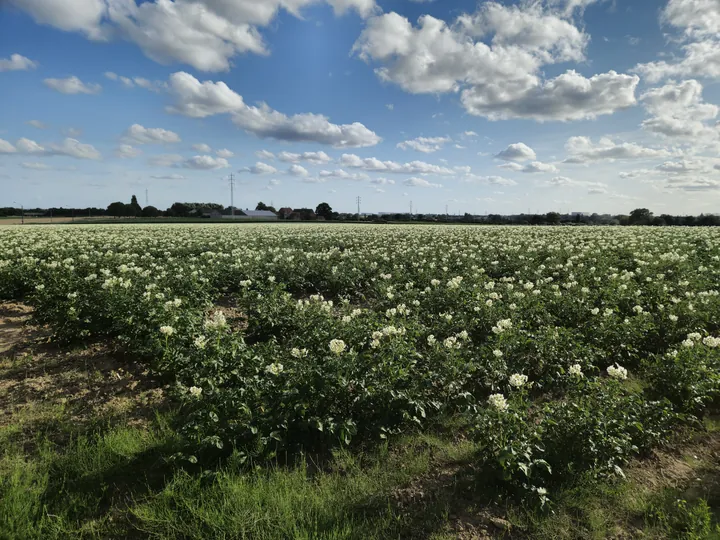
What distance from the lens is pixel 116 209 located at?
96938mm

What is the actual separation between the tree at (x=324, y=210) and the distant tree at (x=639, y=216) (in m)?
70.3

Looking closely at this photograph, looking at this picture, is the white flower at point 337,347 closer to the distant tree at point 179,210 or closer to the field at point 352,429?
the field at point 352,429

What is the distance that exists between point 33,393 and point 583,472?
7.11 m

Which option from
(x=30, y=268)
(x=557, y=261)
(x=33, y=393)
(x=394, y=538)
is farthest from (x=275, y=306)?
(x=557, y=261)

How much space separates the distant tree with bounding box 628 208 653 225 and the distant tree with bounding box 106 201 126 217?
373ft

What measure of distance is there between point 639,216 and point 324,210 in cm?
7612

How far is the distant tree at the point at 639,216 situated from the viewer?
6792 centimetres

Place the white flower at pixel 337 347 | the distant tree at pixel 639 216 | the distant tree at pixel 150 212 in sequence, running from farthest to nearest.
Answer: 1. the distant tree at pixel 150 212
2. the distant tree at pixel 639 216
3. the white flower at pixel 337 347

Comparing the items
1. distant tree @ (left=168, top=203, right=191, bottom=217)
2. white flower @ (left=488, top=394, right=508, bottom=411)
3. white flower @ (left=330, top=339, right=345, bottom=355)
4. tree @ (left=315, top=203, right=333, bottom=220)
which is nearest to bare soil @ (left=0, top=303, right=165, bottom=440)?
white flower @ (left=330, top=339, right=345, bottom=355)

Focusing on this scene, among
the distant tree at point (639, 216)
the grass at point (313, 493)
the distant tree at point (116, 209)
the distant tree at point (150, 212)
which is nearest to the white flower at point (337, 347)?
the grass at point (313, 493)

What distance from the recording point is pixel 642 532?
3172 mm

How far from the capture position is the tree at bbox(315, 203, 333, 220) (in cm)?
10920

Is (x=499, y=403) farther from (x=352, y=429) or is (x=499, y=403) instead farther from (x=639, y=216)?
(x=639, y=216)

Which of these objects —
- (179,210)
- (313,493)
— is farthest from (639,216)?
(179,210)
